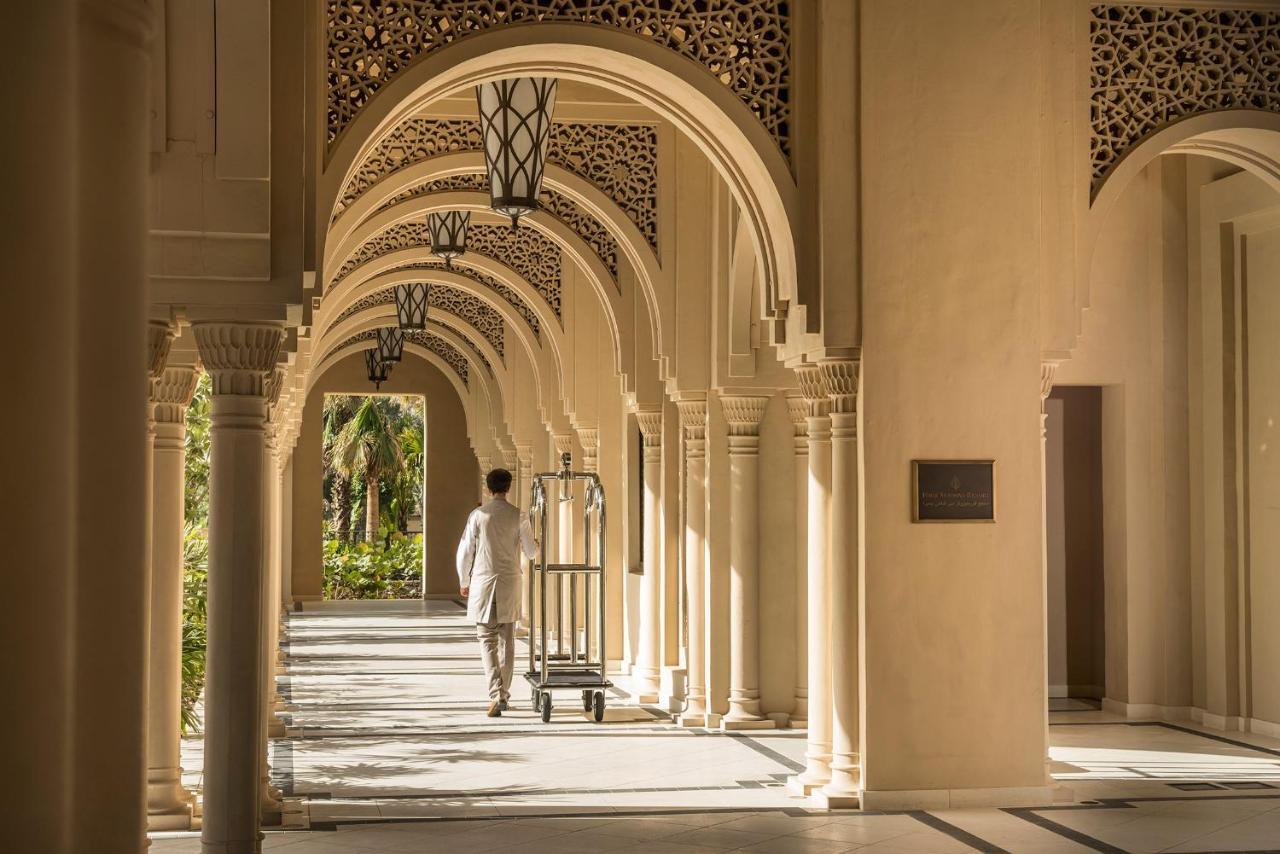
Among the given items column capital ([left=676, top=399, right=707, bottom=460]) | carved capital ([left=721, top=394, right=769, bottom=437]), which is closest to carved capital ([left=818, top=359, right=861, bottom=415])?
carved capital ([left=721, top=394, right=769, bottom=437])

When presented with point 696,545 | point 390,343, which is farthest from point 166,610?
point 390,343

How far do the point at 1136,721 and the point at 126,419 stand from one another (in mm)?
8767

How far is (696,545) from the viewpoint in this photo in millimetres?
9852

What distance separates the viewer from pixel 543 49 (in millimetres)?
6477

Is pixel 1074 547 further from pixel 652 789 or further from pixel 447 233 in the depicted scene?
pixel 447 233

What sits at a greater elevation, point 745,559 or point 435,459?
point 435,459

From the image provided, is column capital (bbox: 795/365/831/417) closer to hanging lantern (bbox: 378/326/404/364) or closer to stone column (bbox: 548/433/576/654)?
stone column (bbox: 548/433/576/654)

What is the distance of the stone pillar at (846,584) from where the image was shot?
671 cm

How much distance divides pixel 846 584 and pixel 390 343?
1217cm

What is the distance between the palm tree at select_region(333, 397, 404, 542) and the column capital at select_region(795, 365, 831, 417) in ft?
70.0

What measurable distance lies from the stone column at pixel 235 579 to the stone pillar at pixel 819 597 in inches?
104

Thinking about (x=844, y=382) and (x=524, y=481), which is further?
(x=524, y=481)

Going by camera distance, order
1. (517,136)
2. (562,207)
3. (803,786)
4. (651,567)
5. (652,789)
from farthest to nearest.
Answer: (651,567), (562,207), (517,136), (652,789), (803,786)

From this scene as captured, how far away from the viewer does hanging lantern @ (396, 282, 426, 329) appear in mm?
15180
